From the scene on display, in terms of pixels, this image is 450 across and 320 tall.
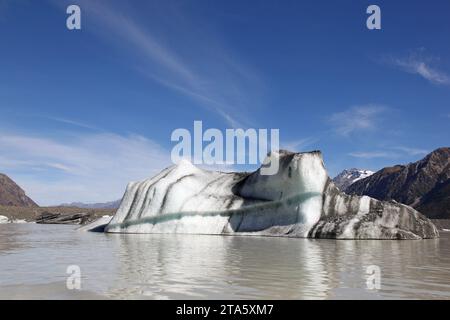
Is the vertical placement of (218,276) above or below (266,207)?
below

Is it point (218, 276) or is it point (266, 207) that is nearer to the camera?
point (218, 276)

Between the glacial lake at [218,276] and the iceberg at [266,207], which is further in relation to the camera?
the iceberg at [266,207]

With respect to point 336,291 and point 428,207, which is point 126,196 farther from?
point 428,207

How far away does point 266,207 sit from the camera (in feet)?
100

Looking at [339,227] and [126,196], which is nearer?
[339,227]

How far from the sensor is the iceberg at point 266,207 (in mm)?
27562

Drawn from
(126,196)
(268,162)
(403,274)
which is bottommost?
(403,274)

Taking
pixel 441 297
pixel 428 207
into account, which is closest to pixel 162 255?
pixel 441 297

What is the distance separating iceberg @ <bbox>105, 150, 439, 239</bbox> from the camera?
27.6 m

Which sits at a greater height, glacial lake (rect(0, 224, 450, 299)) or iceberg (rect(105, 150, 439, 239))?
iceberg (rect(105, 150, 439, 239))

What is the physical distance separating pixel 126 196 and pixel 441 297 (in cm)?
2917

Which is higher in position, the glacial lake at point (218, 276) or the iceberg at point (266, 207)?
the iceberg at point (266, 207)

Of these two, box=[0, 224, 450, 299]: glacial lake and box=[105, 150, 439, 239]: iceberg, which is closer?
box=[0, 224, 450, 299]: glacial lake
